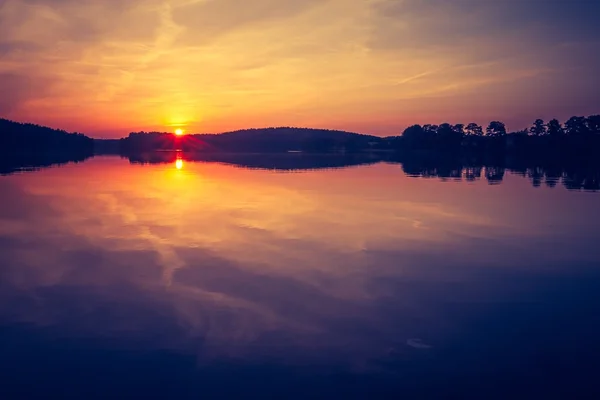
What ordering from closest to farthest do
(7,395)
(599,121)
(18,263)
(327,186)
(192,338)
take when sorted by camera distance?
(7,395)
(192,338)
(18,263)
(327,186)
(599,121)

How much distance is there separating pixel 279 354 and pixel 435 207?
18.7 meters

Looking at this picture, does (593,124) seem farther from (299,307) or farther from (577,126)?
(299,307)

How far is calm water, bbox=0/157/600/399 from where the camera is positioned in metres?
7.44

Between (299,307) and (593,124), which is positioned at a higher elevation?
(593,124)

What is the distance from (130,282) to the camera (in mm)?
12172

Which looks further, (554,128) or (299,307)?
(554,128)

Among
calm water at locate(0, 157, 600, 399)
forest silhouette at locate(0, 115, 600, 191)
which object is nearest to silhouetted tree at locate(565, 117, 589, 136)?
forest silhouette at locate(0, 115, 600, 191)

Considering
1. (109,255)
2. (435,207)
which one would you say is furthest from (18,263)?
(435,207)

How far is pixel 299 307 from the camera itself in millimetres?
10391

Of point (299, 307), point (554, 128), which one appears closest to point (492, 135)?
point (554, 128)

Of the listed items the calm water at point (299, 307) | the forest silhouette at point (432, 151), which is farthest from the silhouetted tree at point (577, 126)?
the calm water at point (299, 307)

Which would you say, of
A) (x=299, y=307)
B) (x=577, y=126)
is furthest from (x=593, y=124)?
(x=299, y=307)

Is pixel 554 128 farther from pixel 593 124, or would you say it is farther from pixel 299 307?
pixel 299 307

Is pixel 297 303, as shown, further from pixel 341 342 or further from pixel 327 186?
pixel 327 186
